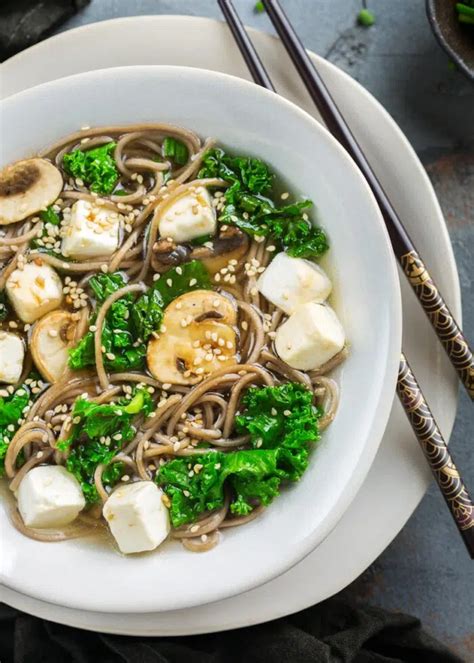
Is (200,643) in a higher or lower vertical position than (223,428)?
lower

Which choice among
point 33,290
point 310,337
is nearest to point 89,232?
point 33,290

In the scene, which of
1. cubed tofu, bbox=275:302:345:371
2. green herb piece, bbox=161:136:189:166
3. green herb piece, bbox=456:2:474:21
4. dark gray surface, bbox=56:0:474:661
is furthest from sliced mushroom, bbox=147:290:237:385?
green herb piece, bbox=456:2:474:21

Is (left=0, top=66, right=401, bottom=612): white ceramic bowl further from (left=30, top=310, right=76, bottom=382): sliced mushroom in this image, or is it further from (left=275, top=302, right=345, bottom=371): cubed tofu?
(left=30, top=310, right=76, bottom=382): sliced mushroom

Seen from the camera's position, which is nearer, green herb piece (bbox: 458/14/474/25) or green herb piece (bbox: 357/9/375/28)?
green herb piece (bbox: 458/14/474/25)

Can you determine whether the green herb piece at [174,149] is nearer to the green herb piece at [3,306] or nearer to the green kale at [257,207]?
the green kale at [257,207]

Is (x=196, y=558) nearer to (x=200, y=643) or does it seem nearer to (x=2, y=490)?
(x=200, y=643)

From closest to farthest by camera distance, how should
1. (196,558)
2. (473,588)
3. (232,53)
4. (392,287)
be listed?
1. (392,287)
2. (196,558)
3. (232,53)
4. (473,588)

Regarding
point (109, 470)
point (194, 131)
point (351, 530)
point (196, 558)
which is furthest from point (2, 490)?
point (194, 131)
